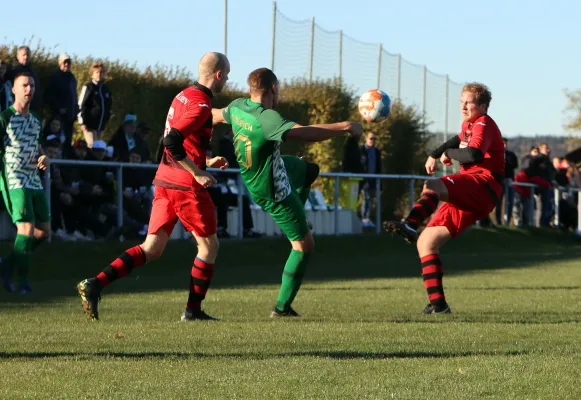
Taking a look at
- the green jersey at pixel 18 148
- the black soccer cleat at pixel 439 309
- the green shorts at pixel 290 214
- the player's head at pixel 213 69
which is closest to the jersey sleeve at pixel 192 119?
the player's head at pixel 213 69

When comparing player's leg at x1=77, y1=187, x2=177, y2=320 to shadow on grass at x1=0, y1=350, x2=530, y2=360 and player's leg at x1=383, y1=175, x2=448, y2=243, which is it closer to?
player's leg at x1=383, y1=175, x2=448, y2=243

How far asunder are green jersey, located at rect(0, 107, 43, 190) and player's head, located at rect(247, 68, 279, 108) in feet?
11.9

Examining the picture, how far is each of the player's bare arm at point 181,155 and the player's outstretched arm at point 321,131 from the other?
0.70 m

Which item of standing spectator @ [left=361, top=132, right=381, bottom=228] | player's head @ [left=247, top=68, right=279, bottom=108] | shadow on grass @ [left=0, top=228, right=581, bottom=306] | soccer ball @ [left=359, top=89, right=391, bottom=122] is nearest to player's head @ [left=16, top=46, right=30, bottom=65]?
shadow on grass @ [left=0, top=228, right=581, bottom=306]

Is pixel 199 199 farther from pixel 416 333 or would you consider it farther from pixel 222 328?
pixel 416 333

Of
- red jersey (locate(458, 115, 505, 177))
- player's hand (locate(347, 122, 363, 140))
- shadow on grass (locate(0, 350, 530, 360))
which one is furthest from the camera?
red jersey (locate(458, 115, 505, 177))

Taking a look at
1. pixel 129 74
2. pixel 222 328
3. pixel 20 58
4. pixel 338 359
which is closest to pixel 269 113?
pixel 222 328

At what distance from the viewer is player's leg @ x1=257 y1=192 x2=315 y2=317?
1037 centimetres

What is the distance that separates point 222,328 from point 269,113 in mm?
1713

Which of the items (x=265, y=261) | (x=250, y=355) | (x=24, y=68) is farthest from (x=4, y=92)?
(x=250, y=355)

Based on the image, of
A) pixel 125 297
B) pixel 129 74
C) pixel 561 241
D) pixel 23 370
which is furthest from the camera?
pixel 561 241

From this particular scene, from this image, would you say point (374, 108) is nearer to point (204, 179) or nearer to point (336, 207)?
point (204, 179)

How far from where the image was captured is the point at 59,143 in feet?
55.8

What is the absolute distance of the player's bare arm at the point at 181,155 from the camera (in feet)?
31.0
